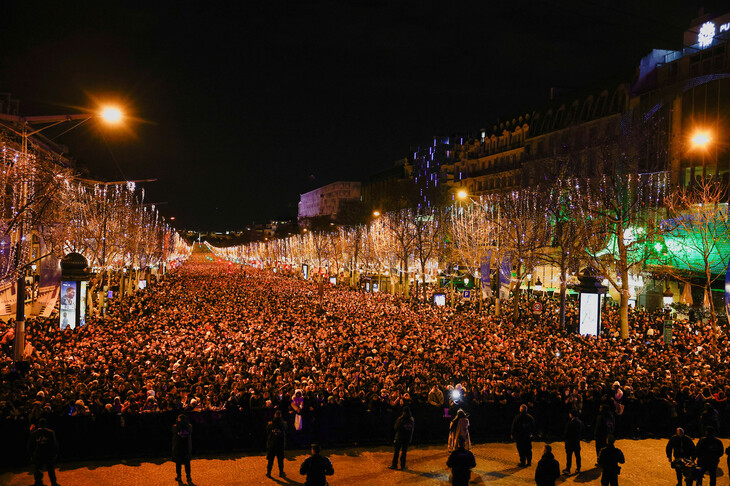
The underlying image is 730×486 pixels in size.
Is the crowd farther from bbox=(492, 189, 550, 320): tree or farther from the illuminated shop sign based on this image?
the illuminated shop sign

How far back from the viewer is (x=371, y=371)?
54.0 feet

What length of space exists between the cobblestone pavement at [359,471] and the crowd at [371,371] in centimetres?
97

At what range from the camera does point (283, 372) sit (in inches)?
659

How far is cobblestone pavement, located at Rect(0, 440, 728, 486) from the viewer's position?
35.6ft

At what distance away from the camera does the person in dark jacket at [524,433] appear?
11.7 m

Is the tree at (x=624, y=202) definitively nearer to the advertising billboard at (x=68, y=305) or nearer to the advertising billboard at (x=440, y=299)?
the advertising billboard at (x=440, y=299)

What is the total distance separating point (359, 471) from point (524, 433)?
3337 mm

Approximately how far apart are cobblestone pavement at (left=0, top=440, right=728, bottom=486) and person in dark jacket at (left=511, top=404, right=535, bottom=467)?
230 mm

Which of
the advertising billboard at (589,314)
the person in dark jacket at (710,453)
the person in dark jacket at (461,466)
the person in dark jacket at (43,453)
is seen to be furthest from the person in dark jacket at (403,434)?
the advertising billboard at (589,314)

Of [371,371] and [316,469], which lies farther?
[371,371]

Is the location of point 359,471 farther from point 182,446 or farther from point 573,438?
point 573,438

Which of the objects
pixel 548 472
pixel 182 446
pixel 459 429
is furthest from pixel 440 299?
pixel 548 472

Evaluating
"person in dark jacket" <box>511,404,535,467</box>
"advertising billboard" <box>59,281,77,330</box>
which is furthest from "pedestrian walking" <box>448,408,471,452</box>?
"advertising billboard" <box>59,281,77,330</box>

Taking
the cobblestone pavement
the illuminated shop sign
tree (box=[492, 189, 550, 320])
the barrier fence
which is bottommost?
the cobblestone pavement
